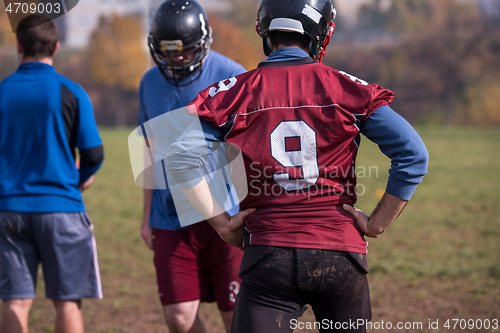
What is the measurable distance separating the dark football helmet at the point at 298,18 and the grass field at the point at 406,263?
292 cm

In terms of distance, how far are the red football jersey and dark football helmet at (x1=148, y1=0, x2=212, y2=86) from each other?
1.18 metres

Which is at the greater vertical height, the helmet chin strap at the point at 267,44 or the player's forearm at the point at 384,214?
the helmet chin strap at the point at 267,44

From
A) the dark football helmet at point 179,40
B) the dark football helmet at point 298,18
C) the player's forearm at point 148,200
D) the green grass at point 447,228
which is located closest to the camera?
the dark football helmet at point 298,18

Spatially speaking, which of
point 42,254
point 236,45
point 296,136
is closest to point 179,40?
point 296,136

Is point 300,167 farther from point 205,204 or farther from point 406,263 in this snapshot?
point 406,263

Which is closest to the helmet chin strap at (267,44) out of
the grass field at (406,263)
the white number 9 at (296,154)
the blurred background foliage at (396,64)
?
the white number 9 at (296,154)

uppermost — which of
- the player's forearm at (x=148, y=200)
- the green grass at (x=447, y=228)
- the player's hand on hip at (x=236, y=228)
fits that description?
the player's hand on hip at (x=236, y=228)

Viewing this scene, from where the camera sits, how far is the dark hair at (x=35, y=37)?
315cm

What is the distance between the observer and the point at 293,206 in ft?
6.24

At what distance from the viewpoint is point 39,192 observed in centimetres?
303

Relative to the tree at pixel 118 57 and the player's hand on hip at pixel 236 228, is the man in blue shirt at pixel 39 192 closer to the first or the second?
the player's hand on hip at pixel 236 228

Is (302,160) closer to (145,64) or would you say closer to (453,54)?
(145,64)

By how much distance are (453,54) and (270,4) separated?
166ft

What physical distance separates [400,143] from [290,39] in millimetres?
638
